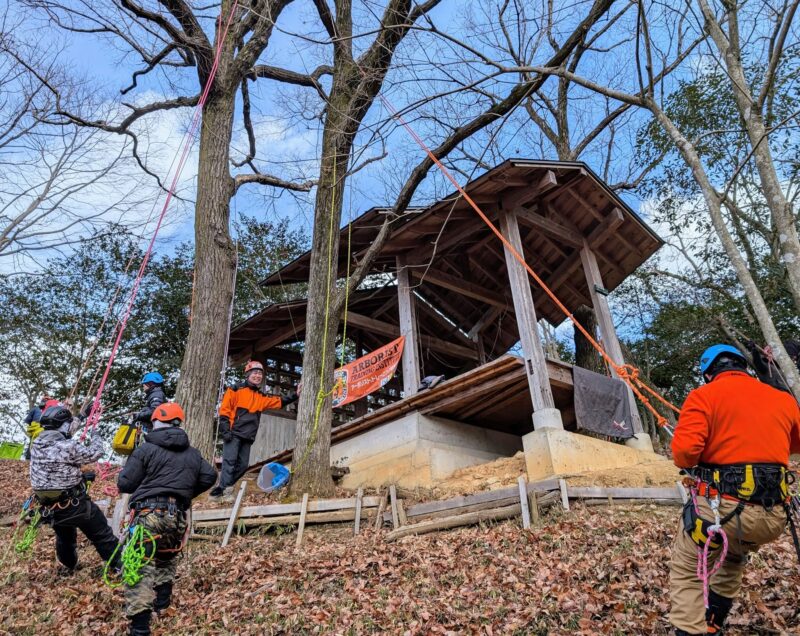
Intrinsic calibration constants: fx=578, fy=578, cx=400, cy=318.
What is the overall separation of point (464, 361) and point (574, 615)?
11381mm

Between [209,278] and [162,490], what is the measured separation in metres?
4.93

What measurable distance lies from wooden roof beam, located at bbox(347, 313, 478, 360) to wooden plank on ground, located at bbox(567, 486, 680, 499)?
7.27m

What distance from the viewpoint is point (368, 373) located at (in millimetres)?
10922

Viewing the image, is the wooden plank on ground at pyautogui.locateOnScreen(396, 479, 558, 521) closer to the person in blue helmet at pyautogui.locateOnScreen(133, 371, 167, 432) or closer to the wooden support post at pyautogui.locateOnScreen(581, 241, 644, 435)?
the person in blue helmet at pyautogui.locateOnScreen(133, 371, 167, 432)

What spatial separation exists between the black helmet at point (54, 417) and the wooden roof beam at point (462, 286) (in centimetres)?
698

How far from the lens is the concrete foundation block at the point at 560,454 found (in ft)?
27.8

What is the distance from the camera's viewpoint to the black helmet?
20.4 feet

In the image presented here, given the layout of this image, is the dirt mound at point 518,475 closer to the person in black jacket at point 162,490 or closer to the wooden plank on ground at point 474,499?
the wooden plank on ground at point 474,499

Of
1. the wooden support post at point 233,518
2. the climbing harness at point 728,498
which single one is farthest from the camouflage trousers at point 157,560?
the climbing harness at point 728,498

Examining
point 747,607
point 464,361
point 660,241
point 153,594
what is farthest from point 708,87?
point 153,594

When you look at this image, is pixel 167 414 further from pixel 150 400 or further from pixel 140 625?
pixel 140 625

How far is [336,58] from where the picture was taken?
10352 millimetres

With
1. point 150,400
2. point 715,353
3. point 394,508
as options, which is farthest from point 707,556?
point 150,400

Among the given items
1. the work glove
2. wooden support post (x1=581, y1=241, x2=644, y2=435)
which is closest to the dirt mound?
wooden support post (x1=581, y1=241, x2=644, y2=435)
